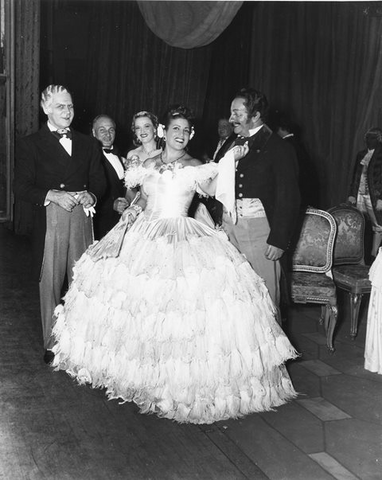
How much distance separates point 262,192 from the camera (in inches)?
139

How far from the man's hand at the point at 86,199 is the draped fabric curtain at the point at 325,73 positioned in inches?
211

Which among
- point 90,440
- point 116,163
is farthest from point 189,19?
point 90,440

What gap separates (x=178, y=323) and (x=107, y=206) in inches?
68.2

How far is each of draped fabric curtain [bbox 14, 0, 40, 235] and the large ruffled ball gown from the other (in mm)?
5110

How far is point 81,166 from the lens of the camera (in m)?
3.80

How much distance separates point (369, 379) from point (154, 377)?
1.45 m

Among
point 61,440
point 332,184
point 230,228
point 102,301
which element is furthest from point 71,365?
point 332,184

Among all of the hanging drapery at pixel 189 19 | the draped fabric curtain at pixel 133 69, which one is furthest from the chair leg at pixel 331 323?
the draped fabric curtain at pixel 133 69

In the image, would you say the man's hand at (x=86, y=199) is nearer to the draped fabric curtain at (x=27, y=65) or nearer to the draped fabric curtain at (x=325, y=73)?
the draped fabric curtain at (x=27, y=65)

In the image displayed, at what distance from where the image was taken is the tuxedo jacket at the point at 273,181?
11.2ft

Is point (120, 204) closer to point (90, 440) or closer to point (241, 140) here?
point (241, 140)

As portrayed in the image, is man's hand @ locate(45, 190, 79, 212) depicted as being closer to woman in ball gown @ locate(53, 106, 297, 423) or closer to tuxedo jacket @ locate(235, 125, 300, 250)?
woman in ball gown @ locate(53, 106, 297, 423)

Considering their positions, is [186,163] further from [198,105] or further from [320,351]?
[198,105]

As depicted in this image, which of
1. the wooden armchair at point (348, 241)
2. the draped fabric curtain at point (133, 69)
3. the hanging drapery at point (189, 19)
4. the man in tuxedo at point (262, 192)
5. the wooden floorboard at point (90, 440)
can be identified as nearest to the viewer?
the wooden floorboard at point (90, 440)
